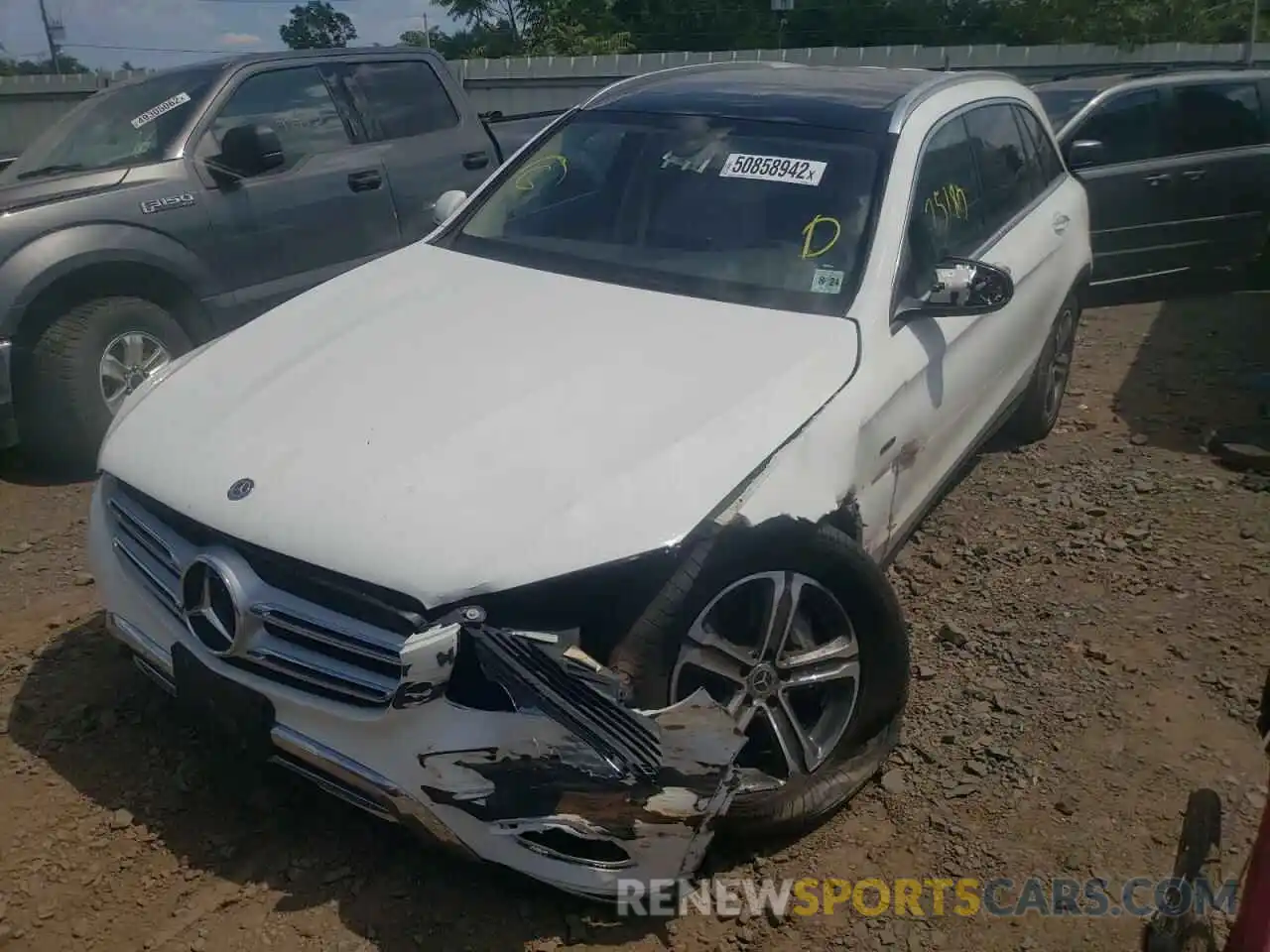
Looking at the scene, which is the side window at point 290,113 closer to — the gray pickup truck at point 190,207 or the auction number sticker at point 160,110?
the gray pickup truck at point 190,207

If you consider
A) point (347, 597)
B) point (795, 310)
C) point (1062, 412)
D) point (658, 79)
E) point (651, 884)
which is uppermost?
point (658, 79)

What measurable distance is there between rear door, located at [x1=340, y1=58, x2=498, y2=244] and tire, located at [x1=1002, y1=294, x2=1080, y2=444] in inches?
137

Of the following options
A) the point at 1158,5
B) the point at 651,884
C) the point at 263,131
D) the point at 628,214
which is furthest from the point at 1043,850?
the point at 1158,5

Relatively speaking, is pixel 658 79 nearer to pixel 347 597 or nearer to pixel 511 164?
pixel 511 164

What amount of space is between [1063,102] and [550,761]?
6961 millimetres

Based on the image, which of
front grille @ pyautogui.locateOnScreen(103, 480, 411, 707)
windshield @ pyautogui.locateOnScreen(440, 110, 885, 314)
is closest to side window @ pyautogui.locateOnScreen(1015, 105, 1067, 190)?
windshield @ pyautogui.locateOnScreen(440, 110, 885, 314)

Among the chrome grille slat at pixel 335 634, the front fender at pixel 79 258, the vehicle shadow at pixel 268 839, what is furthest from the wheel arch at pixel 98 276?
the chrome grille slat at pixel 335 634

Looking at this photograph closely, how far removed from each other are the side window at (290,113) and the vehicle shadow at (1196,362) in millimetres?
4681

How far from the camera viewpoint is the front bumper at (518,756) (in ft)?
7.50

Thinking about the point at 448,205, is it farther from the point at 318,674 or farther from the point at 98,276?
the point at 318,674

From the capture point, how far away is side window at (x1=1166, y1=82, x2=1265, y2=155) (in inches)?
305

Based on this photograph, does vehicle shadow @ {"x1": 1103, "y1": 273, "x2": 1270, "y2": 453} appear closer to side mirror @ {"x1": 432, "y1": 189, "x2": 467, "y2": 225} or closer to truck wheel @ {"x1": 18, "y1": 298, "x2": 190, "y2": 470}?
side mirror @ {"x1": 432, "y1": 189, "x2": 467, "y2": 225}

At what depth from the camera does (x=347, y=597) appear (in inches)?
95.0

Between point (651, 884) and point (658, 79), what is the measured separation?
3142mm
